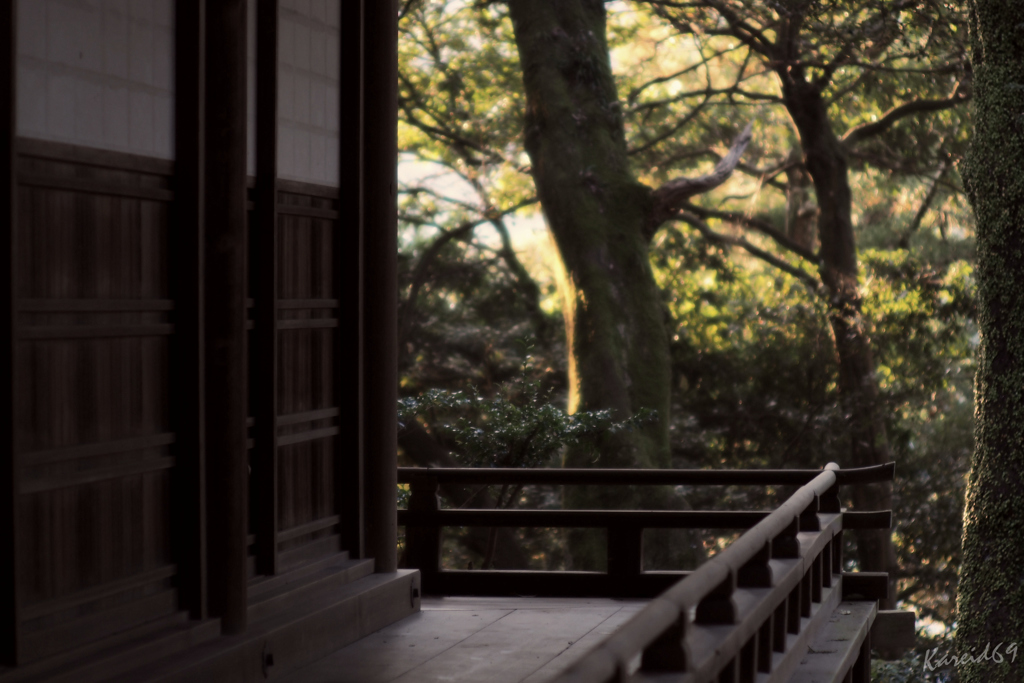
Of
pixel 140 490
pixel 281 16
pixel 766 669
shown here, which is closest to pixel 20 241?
pixel 140 490

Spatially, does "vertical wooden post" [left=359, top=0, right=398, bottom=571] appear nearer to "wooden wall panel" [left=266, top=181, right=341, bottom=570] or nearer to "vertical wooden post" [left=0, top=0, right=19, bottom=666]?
"wooden wall panel" [left=266, top=181, right=341, bottom=570]

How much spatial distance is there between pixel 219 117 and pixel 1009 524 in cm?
757

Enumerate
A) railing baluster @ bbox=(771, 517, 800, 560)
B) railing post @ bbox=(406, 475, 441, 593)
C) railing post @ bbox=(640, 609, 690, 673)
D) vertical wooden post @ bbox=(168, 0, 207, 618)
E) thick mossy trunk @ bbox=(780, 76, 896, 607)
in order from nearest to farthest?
railing post @ bbox=(640, 609, 690, 673) < vertical wooden post @ bbox=(168, 0, 207, 618) < railing baluster @ bbox=(771, 517, 800, 560) < railing post @ bbox=(406, 475, 441, 593) < thick mossy trunk @ bbox=(780, 76, 896, 607)

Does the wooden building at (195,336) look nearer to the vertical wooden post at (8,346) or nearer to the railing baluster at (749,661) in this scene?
the vertical wooden post at (8,346)

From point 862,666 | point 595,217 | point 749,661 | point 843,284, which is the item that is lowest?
point 862,666

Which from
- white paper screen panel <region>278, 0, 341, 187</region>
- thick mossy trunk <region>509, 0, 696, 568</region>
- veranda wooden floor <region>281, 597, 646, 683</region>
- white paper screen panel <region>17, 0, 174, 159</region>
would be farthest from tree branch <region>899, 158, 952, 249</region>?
white paper screen panel <region>17, 0, 174, 159</region>

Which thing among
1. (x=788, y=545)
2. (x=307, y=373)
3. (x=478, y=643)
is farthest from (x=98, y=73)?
(x=788, y=545)

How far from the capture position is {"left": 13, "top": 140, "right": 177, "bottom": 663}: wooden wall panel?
354 cm

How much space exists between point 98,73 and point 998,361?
7904 millimetres

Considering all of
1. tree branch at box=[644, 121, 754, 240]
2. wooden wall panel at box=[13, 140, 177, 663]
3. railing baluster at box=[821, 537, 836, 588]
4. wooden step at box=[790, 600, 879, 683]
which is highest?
tree branch at box=[644, 121, 754, 240]

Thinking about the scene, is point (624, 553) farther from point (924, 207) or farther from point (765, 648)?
point (924, 207)

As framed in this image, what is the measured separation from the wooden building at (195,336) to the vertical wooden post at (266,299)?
0.03 ft

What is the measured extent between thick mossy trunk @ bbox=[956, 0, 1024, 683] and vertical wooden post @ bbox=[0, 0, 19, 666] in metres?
8.06

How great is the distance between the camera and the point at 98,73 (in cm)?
384
